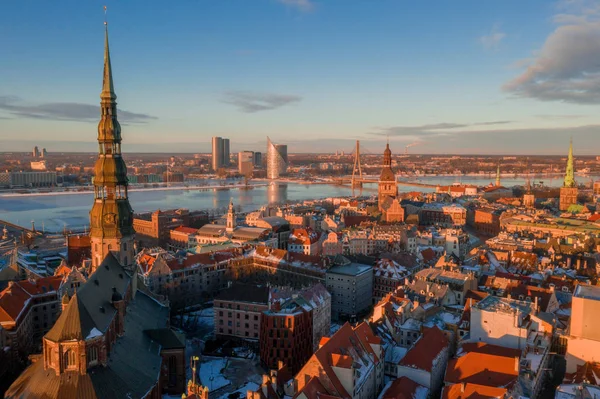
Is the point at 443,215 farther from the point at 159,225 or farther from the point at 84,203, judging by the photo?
the point at 84,203

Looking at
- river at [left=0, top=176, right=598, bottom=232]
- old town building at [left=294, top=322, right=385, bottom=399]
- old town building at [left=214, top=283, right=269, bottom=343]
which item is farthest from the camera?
river at [left=0, top=176, right=598, bottom=232]

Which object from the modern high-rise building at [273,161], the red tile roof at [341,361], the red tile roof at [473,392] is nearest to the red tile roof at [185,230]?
the red tile roof at [341,361]

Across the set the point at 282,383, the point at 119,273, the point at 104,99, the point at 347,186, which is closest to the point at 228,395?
the point at 282,383

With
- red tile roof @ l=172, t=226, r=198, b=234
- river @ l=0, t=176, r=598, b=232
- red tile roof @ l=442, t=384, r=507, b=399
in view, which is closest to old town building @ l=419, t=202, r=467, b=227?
river @ l=0, t=176, r=598, b=232

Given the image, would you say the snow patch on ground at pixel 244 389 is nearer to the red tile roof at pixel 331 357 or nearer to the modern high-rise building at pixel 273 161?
the red tile roof at pixel 331 357

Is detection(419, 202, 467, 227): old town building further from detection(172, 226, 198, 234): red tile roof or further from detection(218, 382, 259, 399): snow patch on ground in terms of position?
detection(218, 382, 259, 399): snow patch on ground

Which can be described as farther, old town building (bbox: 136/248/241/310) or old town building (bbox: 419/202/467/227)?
old town building (bbox: 419/202/467/227)
